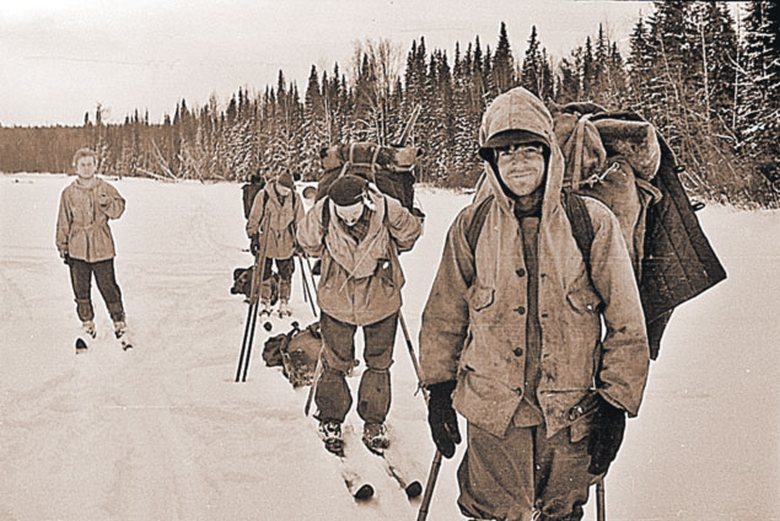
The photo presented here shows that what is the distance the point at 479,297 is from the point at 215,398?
0.60 meters

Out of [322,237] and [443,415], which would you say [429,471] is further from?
[322,237]

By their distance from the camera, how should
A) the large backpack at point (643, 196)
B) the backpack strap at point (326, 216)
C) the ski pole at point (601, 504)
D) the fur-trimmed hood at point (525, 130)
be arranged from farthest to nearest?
the backpack strap at point (326, 216) → the ski pole at point (601, 504) → the large backpack at point (643, 196) → the fur-trimmed hood at point (525, 130)

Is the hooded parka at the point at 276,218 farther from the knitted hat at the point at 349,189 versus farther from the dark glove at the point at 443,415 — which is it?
the dark glove at the point at 443,415

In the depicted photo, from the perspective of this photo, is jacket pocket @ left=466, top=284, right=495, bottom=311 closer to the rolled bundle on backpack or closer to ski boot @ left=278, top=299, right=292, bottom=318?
the rolled bundle on backpack

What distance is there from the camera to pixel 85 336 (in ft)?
4.82

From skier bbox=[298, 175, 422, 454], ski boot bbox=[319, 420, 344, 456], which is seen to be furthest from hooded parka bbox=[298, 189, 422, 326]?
ski boot bbox=[319, 420, 344, 456]

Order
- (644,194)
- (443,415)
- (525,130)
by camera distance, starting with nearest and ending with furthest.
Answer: (525,130)
(443,415)
(644,194)

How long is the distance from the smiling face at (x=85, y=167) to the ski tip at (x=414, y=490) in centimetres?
82

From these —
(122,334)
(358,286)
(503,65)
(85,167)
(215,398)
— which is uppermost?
(503,65)

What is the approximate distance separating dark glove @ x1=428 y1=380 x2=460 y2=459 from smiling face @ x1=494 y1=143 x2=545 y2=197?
1.00 ft

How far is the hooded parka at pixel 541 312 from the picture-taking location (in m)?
1.04

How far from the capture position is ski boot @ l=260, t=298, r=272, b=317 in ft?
4.74

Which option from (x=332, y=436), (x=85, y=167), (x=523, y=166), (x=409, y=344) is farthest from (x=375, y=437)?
(x=85, y=167)

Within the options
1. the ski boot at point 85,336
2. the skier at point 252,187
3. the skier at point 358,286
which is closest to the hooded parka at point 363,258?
the skier at point 358,286
